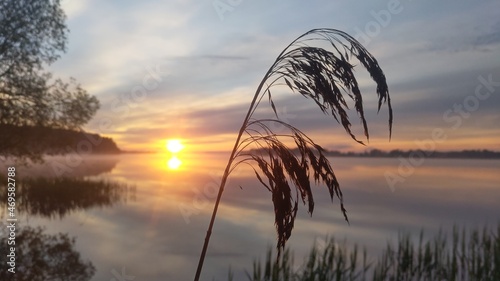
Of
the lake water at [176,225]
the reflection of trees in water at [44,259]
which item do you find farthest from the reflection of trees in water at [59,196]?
the reflection of trees in water at [44,259]

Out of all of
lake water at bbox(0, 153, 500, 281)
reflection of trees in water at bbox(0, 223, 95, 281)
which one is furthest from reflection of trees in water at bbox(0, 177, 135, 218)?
reflection of trees in water at bbox(0, 223, 95, 281)

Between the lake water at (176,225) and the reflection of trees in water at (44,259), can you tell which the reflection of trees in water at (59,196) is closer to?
the lake water at (176,225)

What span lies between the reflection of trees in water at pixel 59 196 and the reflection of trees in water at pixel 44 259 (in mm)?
4031

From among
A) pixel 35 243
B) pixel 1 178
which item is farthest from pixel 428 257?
A: pixel 1 178

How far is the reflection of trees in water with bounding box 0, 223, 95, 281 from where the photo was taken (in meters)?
12.4

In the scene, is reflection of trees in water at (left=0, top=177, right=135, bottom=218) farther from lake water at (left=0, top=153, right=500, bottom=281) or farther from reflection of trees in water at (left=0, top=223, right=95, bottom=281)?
reflection of trees in water at (left=0, top=223, right=95, bottom=281)

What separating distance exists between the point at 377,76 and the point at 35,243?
16873 mm

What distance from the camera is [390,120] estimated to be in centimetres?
195

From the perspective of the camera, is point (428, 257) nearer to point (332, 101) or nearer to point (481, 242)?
point (481, 242)

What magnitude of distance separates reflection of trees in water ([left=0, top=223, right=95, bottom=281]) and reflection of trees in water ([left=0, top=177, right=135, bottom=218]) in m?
4.03

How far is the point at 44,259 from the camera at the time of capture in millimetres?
14156

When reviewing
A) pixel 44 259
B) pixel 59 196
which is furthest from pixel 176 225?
pixel 44 259

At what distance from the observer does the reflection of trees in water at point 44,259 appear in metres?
12.4

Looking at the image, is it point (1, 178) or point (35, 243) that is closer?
point (35, 243)
